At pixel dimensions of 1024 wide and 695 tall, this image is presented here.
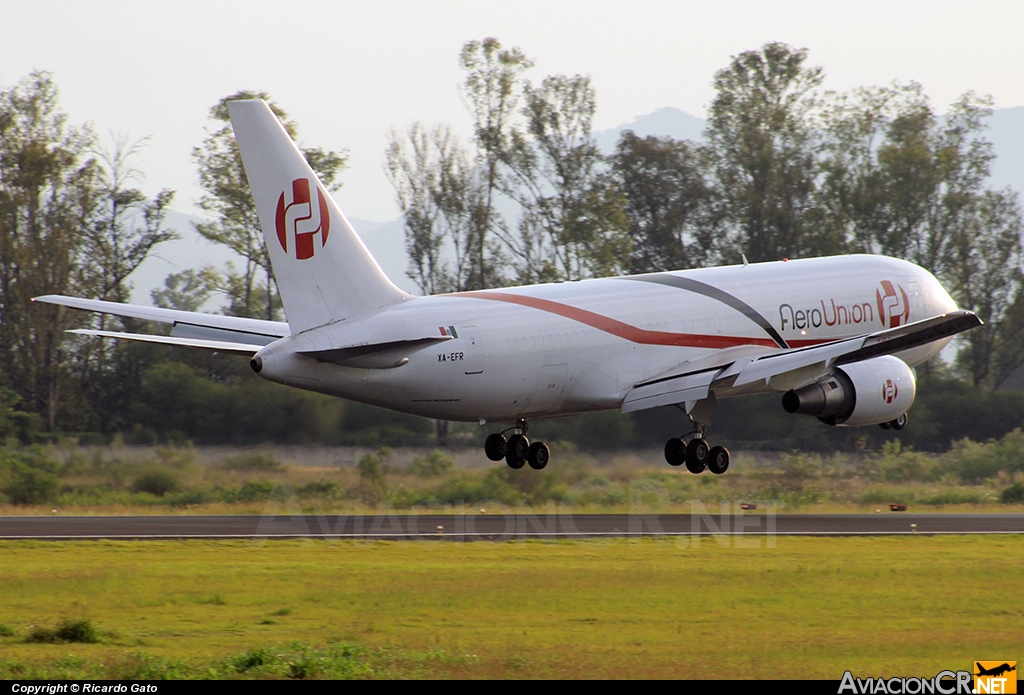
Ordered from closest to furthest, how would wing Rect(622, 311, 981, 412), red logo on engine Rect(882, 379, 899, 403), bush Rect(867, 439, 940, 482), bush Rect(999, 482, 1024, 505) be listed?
wing Rect(622, 311, 981, 412)
red logo on engine Rect(882, 379, 899, 403)
bush Rect(999, 482, 1024, 505)
bush Rect(867, 439, 940, 482)

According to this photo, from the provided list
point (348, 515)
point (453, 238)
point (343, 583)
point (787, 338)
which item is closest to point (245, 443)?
point (348, 515)

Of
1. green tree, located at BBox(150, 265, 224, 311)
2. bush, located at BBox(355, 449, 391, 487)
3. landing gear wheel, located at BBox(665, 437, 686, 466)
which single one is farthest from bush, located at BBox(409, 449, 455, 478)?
green tree, located at BBox(150, 265, 224, 311)

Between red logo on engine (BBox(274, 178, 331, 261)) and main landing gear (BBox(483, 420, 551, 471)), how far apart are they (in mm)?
7800

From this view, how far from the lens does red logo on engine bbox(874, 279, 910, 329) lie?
130ft

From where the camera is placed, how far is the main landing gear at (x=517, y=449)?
117 feet

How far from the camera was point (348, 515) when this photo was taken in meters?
50.7

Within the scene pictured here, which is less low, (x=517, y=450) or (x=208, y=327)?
(x=208, y=327)

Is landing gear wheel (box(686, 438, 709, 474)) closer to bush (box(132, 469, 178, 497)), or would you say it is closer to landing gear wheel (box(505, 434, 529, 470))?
landing gear wheel (box(505, 434, 529, 470))

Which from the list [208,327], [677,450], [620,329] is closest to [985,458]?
[677,450]

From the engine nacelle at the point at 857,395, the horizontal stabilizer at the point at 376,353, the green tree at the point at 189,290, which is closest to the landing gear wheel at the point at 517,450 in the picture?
the horizontal stabilizer at the point at 376,353

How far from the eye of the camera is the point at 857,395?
3584 centimetres

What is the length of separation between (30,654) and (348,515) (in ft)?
85.6

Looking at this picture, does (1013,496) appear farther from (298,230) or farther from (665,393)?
(298,230)

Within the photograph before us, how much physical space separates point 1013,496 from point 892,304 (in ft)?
79.0
